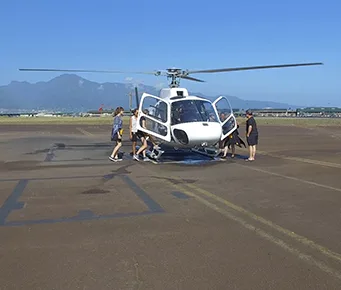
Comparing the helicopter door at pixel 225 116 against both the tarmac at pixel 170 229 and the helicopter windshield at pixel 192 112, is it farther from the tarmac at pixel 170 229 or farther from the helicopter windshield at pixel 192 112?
the tarmac at pixel 170 229

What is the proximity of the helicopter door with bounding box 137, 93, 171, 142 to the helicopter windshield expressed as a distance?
0.99 ft

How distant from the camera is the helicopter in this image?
40.4 feet

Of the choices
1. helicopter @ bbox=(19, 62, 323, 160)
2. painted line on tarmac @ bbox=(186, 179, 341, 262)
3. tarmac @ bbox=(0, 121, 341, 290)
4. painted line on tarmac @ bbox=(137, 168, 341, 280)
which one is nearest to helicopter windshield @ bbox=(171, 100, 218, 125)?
helicopter @ bbox=(19, 62, 323, 160)

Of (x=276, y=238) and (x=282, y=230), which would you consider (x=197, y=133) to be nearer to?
(x=282, y=230)

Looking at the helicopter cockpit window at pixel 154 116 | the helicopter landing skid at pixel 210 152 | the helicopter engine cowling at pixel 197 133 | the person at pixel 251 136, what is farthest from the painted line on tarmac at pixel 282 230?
the helicopter landing skid at pixel 210 152

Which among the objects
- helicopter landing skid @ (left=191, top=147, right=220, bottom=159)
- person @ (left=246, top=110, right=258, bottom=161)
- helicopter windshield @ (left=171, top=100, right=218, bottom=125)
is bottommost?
helicopter landing skid @ (left=191, top=147, right=220, bottom=159)

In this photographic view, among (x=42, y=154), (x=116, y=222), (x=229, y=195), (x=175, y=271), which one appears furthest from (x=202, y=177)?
(x=42, y=154)

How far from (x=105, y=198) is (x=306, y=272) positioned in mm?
4504

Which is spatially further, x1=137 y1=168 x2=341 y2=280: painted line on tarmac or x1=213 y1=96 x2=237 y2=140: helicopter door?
x1=213 y1=96 x2=237 y2=140: helicopter door

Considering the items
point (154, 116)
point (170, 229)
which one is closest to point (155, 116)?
point (154, 116)

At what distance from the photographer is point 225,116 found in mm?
13852

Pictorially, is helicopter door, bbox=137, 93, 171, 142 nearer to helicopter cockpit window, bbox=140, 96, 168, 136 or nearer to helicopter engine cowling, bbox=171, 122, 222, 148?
helicopter cockpit window, bbox=140, 96, 168, 136

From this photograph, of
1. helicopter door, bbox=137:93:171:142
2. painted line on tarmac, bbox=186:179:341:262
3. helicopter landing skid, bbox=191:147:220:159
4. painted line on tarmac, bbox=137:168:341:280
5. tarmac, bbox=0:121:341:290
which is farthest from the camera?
helicopter landing skid, bbox=191:147:220:159

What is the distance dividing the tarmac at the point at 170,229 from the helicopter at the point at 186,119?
63.2 inches
